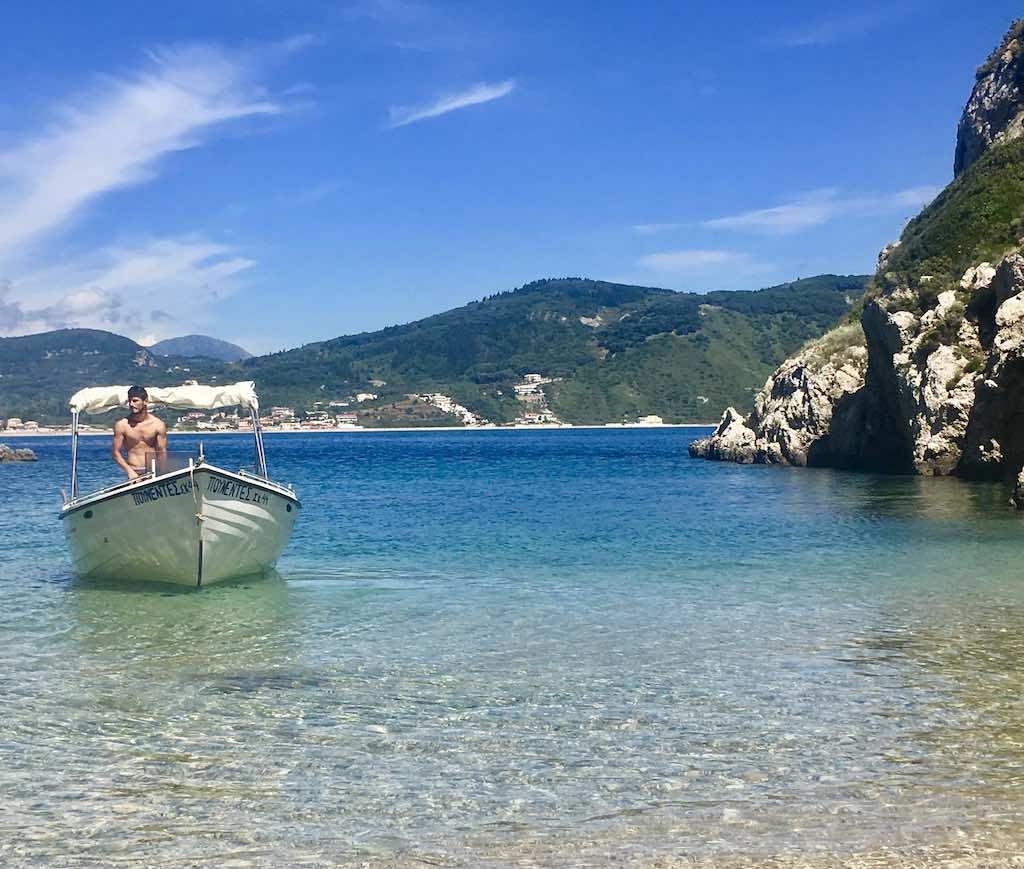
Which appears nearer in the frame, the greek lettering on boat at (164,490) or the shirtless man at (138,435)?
the greek lettering on boat at (164,490)

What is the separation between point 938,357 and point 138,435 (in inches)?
1522

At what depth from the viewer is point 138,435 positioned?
1856cm

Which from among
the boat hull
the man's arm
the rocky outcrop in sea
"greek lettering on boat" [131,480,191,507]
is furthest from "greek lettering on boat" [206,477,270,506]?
the rocky outcrop in sea

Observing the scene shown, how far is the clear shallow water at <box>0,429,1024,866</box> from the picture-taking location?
7016 millimetres

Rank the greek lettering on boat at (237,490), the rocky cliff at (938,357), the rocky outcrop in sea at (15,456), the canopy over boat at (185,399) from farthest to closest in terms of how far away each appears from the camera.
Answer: the rocky outcrop in sea at (15,456) < the rocky cliff at (938,357) < the canopy over boat at (185,399) < the greek lettering on boat at (237,490)

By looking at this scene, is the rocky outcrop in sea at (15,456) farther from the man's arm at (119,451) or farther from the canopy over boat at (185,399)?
the man's arm at (119,451)

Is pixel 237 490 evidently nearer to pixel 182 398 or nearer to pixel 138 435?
pixel 138 435

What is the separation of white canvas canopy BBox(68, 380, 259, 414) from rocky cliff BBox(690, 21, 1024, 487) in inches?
1091

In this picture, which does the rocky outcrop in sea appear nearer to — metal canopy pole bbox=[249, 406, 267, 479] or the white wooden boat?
metal canopy pole bbox=[249, 406, 267, 479]

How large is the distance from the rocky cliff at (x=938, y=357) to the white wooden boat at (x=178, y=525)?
2880 cm

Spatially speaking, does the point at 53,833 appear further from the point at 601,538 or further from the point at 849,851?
the point at 601,538

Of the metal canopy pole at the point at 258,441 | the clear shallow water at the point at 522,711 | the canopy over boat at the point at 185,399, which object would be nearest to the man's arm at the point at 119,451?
the canopy over boat at the point at 185,399

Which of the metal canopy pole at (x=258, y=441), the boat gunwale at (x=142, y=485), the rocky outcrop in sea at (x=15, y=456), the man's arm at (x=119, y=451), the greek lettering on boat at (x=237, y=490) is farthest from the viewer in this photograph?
the rocky outcrop in sea at (x=15, y=456)

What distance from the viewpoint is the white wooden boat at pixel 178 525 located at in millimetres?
17094
